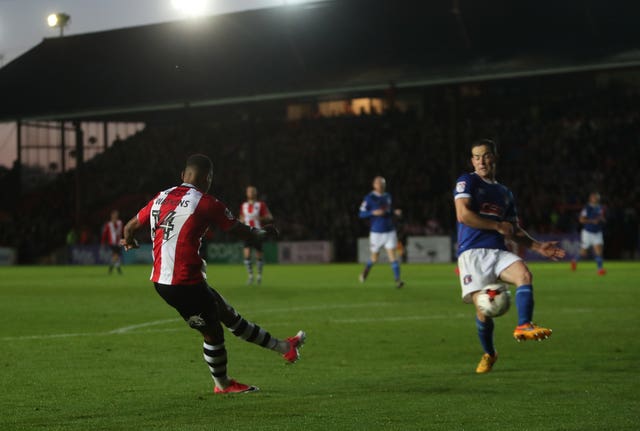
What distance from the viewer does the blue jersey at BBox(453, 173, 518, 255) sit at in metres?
9.15

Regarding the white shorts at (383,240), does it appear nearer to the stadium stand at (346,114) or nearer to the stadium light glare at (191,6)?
the stadium stand at (346,114)

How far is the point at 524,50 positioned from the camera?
122 feet

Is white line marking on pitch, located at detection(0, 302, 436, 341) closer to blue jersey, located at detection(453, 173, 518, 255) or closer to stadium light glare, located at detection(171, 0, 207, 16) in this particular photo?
blue jersey, located at detection(453, 173, 518, 255)

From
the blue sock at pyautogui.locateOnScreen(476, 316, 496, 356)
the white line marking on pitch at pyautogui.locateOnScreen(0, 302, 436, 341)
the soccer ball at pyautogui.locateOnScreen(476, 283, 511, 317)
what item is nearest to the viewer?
the soccer ball at pyautogui.locateOnScreen(476, 283, 511, 317)

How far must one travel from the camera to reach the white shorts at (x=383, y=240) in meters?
24.0

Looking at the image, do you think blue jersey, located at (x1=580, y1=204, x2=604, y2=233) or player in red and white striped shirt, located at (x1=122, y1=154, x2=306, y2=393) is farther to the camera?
blue jersey, located at (x1=580, y1=204, x2=604, y2=233)

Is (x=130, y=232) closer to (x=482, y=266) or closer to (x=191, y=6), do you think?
(x=482, y=266)

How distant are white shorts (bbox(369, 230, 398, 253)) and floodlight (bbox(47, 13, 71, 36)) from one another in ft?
96.4

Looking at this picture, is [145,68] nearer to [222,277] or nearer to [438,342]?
[222,277]

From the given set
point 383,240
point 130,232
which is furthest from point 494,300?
point 383,240

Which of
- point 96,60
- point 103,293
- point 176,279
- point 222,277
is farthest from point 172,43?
point 176,279

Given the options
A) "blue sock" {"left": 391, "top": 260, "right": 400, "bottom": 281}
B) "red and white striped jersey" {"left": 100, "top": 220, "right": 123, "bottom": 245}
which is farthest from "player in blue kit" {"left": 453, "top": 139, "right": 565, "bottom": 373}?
"red and white striped jersey" {"left": 100, "top": 220, "right": 123, "bottom": 245}

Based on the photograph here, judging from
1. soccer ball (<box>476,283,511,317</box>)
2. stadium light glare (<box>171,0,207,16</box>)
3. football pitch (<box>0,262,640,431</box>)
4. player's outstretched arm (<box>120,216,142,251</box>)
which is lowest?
football pitch (<box>0,262,640,431</box>)

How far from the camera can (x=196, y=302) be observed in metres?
7.99
